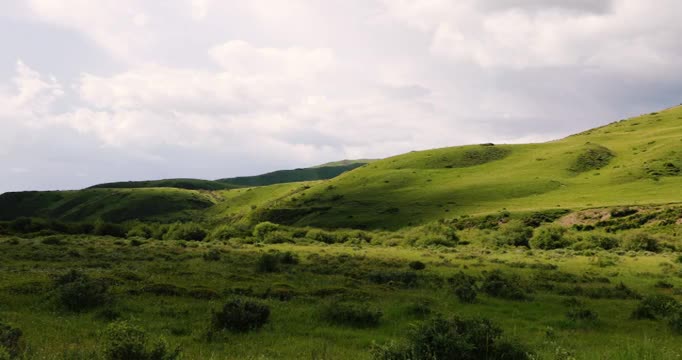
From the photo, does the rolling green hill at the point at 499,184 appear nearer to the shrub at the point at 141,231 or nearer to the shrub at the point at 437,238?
the shrub at the point at 437,238

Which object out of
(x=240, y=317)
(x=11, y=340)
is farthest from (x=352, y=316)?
(x=11, y=340)

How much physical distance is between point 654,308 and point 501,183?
12667cm

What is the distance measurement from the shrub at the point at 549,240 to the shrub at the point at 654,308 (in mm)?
49816

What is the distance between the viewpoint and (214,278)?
1241 inches

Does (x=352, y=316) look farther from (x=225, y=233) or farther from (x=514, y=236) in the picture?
(x=225, y=233)

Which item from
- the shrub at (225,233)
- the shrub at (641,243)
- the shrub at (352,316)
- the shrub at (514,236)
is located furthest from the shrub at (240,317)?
the shrub at (225,233)

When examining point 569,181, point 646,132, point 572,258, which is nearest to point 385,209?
point 569,181

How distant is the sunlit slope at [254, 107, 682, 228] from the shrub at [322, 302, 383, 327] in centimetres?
→ 9548

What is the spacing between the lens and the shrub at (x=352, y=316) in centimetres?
1892

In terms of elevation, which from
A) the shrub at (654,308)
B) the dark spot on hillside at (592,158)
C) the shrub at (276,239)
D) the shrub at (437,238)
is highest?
the dark spot on hillside at (592,158)

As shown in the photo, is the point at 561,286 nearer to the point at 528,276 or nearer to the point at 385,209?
the point at 528,276

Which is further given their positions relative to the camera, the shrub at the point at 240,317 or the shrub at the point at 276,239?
the shrub at the point at 276,239

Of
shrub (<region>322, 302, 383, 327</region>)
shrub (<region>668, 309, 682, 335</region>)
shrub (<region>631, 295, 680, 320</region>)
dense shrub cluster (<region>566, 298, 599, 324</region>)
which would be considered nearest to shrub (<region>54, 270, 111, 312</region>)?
shrub (<region>322, 302, 383, 327</region>)

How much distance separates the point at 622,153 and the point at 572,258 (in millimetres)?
132261
